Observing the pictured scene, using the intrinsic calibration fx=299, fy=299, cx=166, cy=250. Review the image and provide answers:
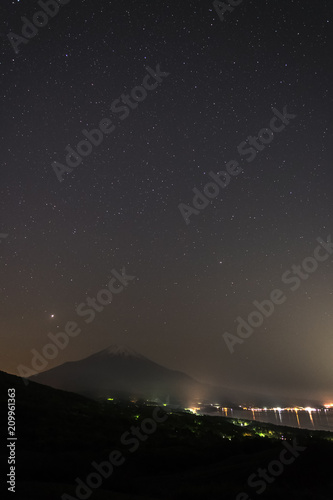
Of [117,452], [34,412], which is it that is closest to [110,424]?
[34,412]

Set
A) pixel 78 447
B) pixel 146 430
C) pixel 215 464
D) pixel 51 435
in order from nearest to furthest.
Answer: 1. pixel 215 464
2. pixel 78 447
3. pixel 51 435
4. pixel 146 430

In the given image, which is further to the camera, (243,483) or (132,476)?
(132,476)

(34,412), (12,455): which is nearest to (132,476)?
(12,455)

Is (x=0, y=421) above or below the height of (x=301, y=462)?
above

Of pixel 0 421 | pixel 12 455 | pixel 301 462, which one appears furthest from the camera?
pixel 0 421

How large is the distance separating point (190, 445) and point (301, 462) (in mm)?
7693

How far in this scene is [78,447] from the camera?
1648 centimetres

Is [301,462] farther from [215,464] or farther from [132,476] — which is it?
[132,476]

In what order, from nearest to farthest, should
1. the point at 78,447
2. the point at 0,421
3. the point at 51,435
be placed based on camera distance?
the point at 78,447 < the point at 51,435 < the point at 0,421

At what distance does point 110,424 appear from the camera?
24250 millimetres

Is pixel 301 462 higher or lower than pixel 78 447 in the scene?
lower

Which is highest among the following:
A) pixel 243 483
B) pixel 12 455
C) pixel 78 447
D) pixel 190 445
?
pixel 12 455

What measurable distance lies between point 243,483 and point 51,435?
12997 millimetres

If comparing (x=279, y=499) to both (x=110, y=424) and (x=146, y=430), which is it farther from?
(x=110, y=424)
